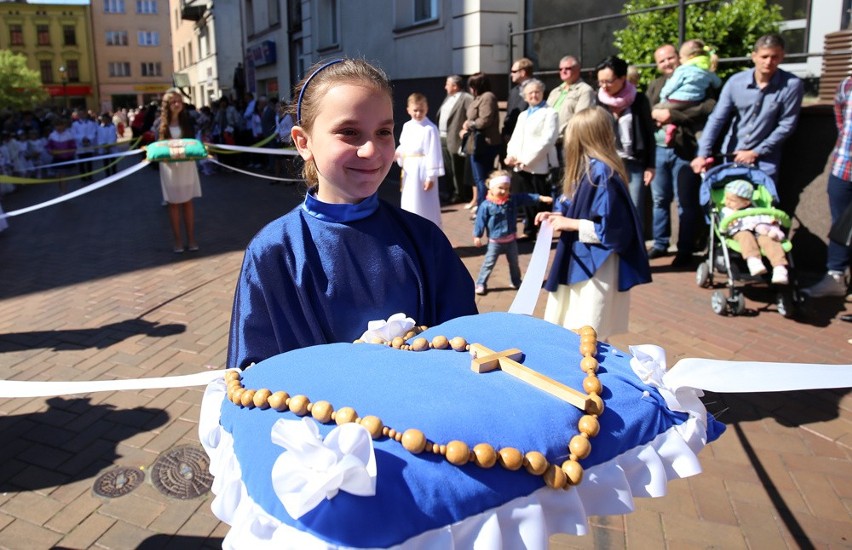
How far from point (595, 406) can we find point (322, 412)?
1.67 ft

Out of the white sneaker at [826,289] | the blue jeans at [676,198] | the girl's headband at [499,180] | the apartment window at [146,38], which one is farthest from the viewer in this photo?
the apartment window at [146,38]

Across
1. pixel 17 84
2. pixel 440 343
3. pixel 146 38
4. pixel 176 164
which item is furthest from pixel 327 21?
pixel 146 38

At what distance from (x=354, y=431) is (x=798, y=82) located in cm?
668

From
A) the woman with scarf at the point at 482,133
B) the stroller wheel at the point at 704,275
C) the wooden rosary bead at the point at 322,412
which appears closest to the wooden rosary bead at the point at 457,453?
the wooden rosary bead at the point at 322,412

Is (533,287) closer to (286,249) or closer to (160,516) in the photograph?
(286,249)

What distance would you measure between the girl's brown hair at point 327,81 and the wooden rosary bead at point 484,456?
0.99 m

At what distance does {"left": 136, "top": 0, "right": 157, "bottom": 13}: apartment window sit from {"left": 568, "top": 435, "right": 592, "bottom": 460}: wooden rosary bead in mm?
80744

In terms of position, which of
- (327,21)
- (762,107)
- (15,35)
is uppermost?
(15,35)

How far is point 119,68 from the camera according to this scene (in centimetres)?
7138

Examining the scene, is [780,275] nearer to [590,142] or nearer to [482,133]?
[590,142]

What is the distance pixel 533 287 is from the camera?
2.22m

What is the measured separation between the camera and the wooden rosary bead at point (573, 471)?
4.01ft

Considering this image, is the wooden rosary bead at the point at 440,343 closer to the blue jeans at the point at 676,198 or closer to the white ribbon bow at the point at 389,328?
the white ribbon bow at the point at 389,328

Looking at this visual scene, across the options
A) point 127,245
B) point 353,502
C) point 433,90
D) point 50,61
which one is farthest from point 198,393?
point 50,61
